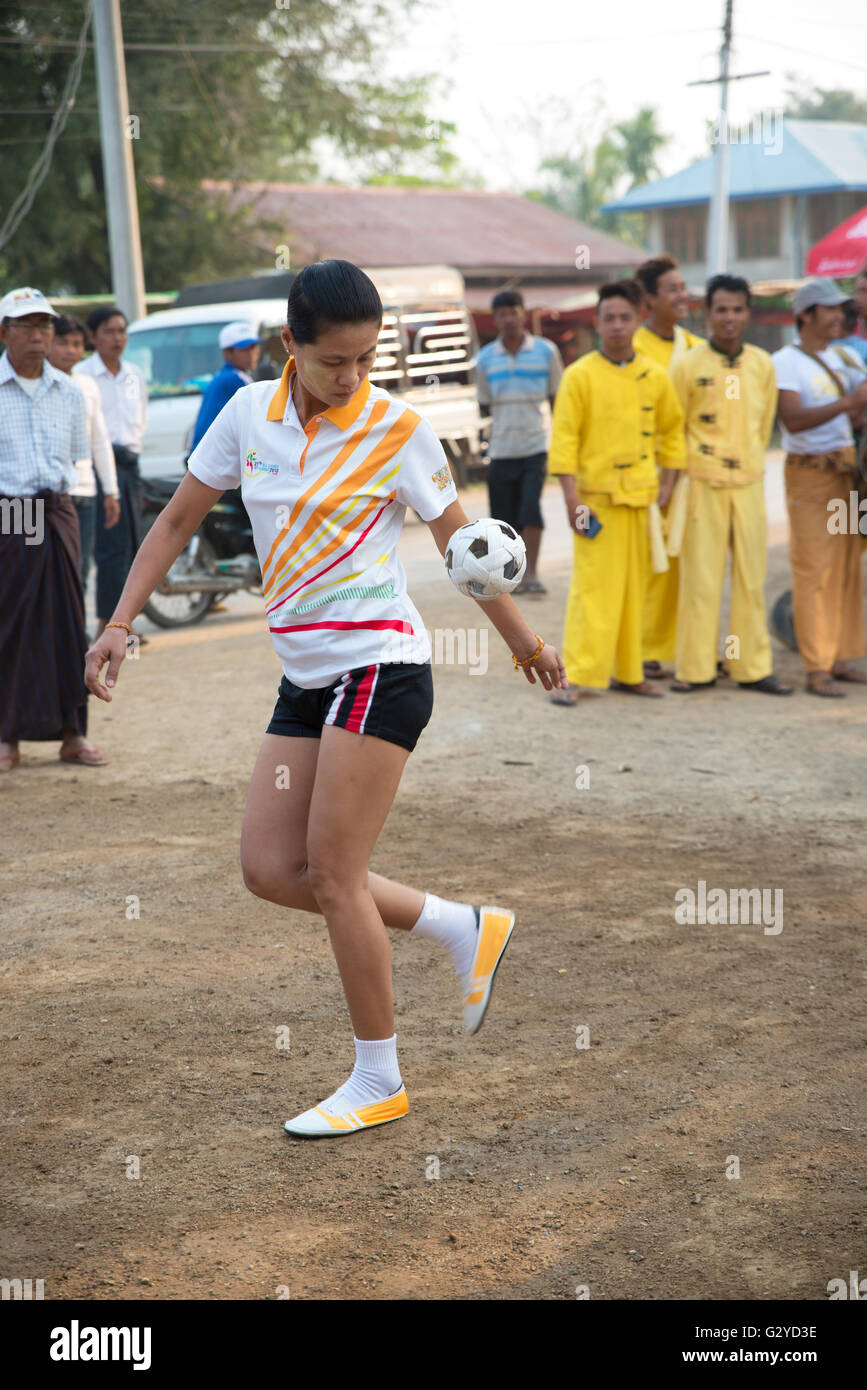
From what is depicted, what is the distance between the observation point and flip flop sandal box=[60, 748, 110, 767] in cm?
658

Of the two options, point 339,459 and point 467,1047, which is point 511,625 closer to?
point 339,459

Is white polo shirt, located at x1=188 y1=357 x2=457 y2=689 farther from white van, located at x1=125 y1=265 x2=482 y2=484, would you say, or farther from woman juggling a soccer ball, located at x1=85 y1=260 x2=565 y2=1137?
white van, located at x1=125 y1=265 x2=482 y2=484

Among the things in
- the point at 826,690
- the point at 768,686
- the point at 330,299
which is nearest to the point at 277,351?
the point at 768,686

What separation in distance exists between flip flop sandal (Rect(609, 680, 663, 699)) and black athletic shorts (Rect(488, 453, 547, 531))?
9.03 feet

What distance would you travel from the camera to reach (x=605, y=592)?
24.8ft

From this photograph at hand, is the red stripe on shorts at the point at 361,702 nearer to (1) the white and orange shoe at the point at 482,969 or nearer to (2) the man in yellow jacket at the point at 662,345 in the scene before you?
(1) the white and orange shoe at the point at 482,969

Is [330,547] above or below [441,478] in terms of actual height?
below

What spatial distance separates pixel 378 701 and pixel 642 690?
5009mm

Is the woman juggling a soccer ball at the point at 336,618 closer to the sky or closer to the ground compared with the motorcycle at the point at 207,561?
closer to the sky

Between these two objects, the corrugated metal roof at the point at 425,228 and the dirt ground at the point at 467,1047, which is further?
the corrugated metal roof at the point at 425,228

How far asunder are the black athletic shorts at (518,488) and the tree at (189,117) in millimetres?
12180

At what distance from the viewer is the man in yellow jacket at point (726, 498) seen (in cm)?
766

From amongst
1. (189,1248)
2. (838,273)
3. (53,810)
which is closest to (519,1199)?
(189,1248)

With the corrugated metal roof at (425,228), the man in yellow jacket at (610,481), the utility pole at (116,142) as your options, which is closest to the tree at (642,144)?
the corrugated metal roof at (425,228)
